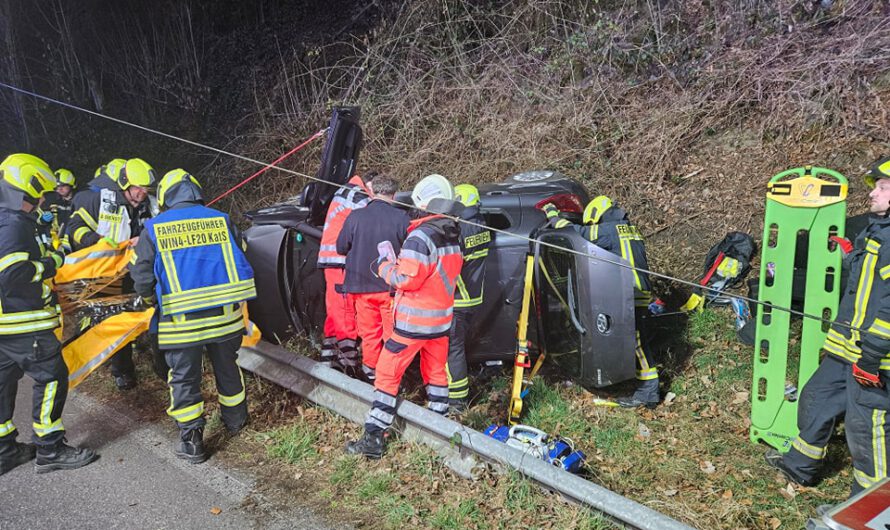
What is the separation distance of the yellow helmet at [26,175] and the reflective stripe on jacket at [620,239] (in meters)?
3.94

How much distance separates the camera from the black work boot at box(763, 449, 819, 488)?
398cm

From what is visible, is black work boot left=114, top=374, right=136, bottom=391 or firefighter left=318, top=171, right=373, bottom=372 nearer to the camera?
firefighter left=318, top=171, right=373, bottom=372

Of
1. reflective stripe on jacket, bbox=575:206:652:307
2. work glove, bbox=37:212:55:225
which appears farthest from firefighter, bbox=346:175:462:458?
work glove, bbox=37:212:55:225

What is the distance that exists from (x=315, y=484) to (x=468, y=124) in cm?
668

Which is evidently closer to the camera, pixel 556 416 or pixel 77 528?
pixel 77 528

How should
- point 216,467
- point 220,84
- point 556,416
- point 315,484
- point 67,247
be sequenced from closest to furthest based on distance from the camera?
point 315,484 → point 216,467 → point 556,416 → point 67,247 → point 220,84

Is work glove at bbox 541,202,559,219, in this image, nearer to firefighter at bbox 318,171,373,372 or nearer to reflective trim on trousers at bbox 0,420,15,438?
firefighter at bbox 318,171,373,372

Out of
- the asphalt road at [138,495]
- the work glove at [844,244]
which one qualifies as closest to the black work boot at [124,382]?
the asphalt road at [138,495]

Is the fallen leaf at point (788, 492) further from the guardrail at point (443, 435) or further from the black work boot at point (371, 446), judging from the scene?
the black work boot at point (371, 446)

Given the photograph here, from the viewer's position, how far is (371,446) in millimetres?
4340

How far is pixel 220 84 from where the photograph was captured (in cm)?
1370

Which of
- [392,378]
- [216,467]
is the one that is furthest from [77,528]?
[392,378]

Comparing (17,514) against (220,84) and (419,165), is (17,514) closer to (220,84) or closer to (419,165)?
(419,165)

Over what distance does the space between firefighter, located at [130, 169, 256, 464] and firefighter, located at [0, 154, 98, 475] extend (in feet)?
2.26
